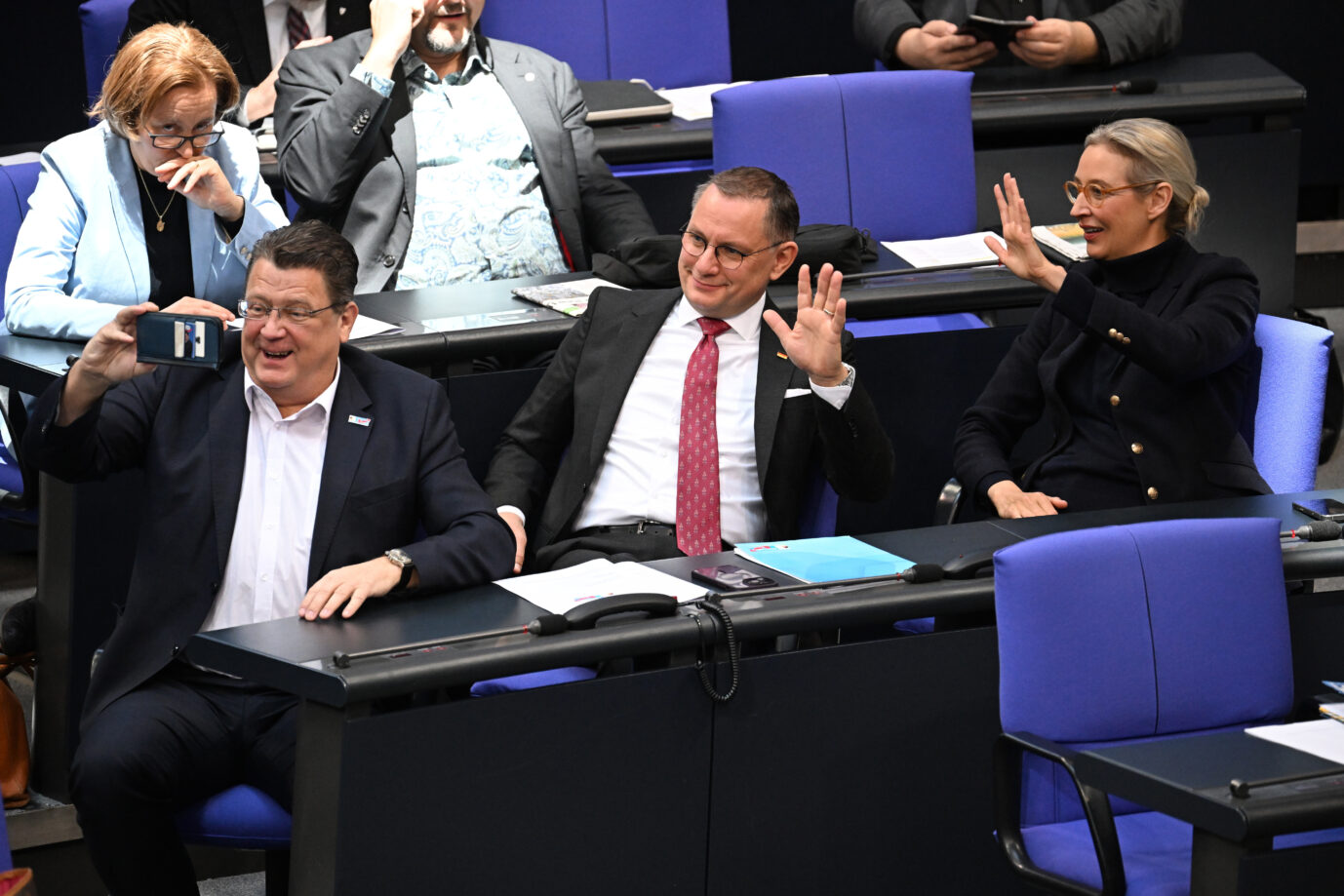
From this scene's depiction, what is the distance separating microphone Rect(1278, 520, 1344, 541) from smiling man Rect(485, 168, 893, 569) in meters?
0.72

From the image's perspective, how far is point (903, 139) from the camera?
4008mm

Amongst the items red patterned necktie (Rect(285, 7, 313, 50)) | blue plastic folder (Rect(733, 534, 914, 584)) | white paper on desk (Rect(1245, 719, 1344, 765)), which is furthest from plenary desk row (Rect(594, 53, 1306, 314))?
white paper on desk (Rect(1245, 719, 1344, 765))

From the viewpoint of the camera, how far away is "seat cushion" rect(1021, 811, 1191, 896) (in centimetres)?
212

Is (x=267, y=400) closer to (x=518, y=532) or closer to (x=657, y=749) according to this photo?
(x=518, y=532)

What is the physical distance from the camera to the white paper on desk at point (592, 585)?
2.40m

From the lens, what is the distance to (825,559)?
2.55 m

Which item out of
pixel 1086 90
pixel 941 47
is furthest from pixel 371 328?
pixel 1086 90

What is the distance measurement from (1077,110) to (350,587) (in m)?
2.72

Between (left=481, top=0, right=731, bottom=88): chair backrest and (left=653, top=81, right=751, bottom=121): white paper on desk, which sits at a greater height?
(left=481, top=0, right=731, bottom=88): chair backrest

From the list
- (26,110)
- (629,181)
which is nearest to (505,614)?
(629,181)

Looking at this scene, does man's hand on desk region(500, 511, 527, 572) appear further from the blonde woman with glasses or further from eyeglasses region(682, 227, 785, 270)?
the blonde woman with glasses

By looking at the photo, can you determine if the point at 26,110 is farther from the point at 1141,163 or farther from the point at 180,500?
the point at 1141,163

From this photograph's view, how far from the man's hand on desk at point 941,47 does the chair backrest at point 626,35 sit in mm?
816

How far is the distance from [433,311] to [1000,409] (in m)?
1.14
